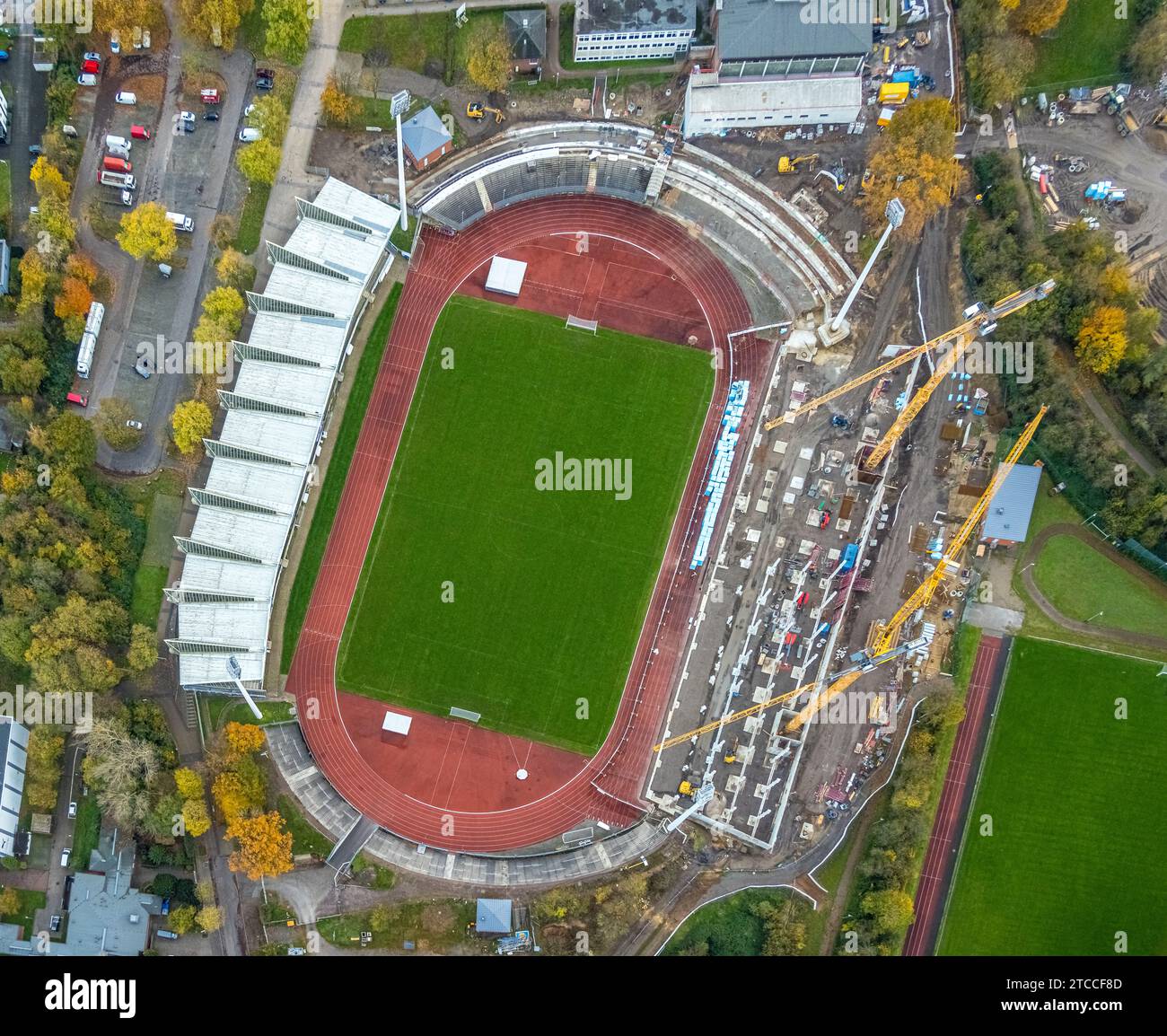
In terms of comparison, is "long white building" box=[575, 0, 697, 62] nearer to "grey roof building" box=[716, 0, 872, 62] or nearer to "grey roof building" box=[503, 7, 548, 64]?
"grey roof building" box=[503, 7, 548, 64]

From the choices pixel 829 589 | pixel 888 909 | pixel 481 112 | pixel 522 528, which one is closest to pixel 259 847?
pixel 522 528

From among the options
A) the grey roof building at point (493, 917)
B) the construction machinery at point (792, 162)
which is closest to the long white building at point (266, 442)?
the grey roof building at point (493, 917)

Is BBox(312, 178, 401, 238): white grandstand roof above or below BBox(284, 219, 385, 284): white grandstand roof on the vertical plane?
above

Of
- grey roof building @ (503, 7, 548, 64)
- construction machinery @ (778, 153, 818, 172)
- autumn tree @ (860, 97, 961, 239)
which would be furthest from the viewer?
construction machinery @ (778, 153, 818, 172)

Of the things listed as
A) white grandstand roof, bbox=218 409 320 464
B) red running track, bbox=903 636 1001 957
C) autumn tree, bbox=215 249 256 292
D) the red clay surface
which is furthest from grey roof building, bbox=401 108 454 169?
red running track, bbox=903 636 1001 957

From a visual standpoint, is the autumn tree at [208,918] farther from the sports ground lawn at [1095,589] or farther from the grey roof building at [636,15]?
the grey roof building at [636,15]
